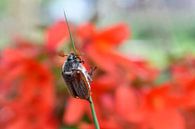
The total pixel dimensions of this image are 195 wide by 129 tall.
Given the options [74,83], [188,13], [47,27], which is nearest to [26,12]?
[188,13]

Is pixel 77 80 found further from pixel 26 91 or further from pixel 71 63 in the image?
pixel 26 91

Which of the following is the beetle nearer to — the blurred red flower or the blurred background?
the blurred red flower

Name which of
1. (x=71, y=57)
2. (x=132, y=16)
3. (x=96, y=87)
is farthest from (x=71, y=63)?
(x=132, y=16)

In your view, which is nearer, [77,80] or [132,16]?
[77,80]

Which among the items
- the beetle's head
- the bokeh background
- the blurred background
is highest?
the blurred background

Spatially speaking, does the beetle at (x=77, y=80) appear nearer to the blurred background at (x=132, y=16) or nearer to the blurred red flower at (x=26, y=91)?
the blurred red flower at (x=26, y=91)

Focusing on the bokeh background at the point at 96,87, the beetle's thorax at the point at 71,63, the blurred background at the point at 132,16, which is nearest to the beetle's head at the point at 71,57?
the beetle's thorax at the point at 71,63

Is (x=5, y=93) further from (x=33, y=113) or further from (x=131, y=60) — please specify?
(x=131, y=60)

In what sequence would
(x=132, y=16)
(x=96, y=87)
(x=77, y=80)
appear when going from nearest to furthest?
(x=77, y=80)
(x=96, y=87)
(x=132, y=16)

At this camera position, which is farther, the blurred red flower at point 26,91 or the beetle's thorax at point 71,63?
the blurred red flower at point 26,91

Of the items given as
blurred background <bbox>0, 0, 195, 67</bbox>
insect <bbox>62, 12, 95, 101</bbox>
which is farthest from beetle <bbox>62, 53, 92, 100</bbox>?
blurred background <bbox>0, 0, 195, 67</bbox>

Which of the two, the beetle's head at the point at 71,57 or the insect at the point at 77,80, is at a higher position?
the beetle's head at the point at 71,57
